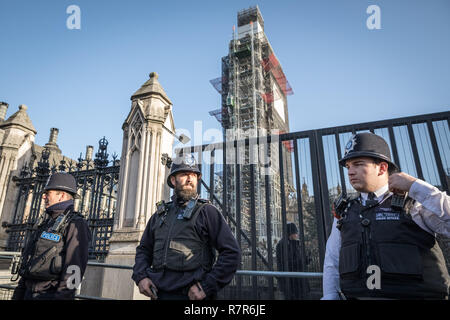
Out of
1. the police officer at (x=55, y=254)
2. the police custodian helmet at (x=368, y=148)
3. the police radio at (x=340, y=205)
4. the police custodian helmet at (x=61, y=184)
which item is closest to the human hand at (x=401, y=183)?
the police custodian helmet at (x=368, y=148)

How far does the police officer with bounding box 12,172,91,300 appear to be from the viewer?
2516mm

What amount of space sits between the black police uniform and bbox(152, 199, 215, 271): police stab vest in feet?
3.65

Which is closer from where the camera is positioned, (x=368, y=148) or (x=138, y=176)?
(x=368, y=148)

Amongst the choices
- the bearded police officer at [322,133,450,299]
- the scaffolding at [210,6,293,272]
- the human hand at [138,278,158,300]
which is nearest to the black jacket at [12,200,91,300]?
the human hand at [138,278,158,300]

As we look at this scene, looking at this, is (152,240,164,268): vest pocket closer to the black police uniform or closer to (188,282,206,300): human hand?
(188,282,206,300): human hand

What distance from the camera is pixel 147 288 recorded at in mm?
2281

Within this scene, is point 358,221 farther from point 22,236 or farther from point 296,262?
point 22,236

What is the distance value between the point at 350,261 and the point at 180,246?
132cm

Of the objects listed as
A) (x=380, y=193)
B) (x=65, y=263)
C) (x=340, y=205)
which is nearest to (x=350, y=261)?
(x=340, y=205)

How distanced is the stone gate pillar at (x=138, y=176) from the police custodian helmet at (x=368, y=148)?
450cm

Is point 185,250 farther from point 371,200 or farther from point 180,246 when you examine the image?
point 371,200
